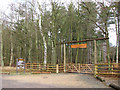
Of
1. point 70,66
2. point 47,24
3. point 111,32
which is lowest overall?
point 70,66

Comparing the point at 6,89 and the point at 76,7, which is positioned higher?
the point at 76,7

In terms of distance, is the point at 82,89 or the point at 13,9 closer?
the point at 82,89

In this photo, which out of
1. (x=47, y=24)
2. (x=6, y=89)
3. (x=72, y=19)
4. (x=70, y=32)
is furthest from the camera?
(x=70, y=32)

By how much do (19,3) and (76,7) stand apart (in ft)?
28.3

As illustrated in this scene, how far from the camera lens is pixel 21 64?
64.3 feet

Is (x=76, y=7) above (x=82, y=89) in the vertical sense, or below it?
above

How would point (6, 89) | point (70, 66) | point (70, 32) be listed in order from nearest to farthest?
point (6, 89), point (70, 66), point (70, 32)

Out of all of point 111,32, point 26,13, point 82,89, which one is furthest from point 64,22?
point 82,89

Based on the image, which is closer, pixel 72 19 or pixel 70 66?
pixel 70 66

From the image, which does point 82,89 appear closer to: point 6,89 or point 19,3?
point 6,89

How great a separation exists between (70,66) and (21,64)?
5.52 m

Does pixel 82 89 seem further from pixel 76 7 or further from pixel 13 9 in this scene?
pixel 13 9

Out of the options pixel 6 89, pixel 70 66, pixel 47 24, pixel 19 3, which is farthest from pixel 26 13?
pixel 6 89

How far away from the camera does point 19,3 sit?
2633 cm
